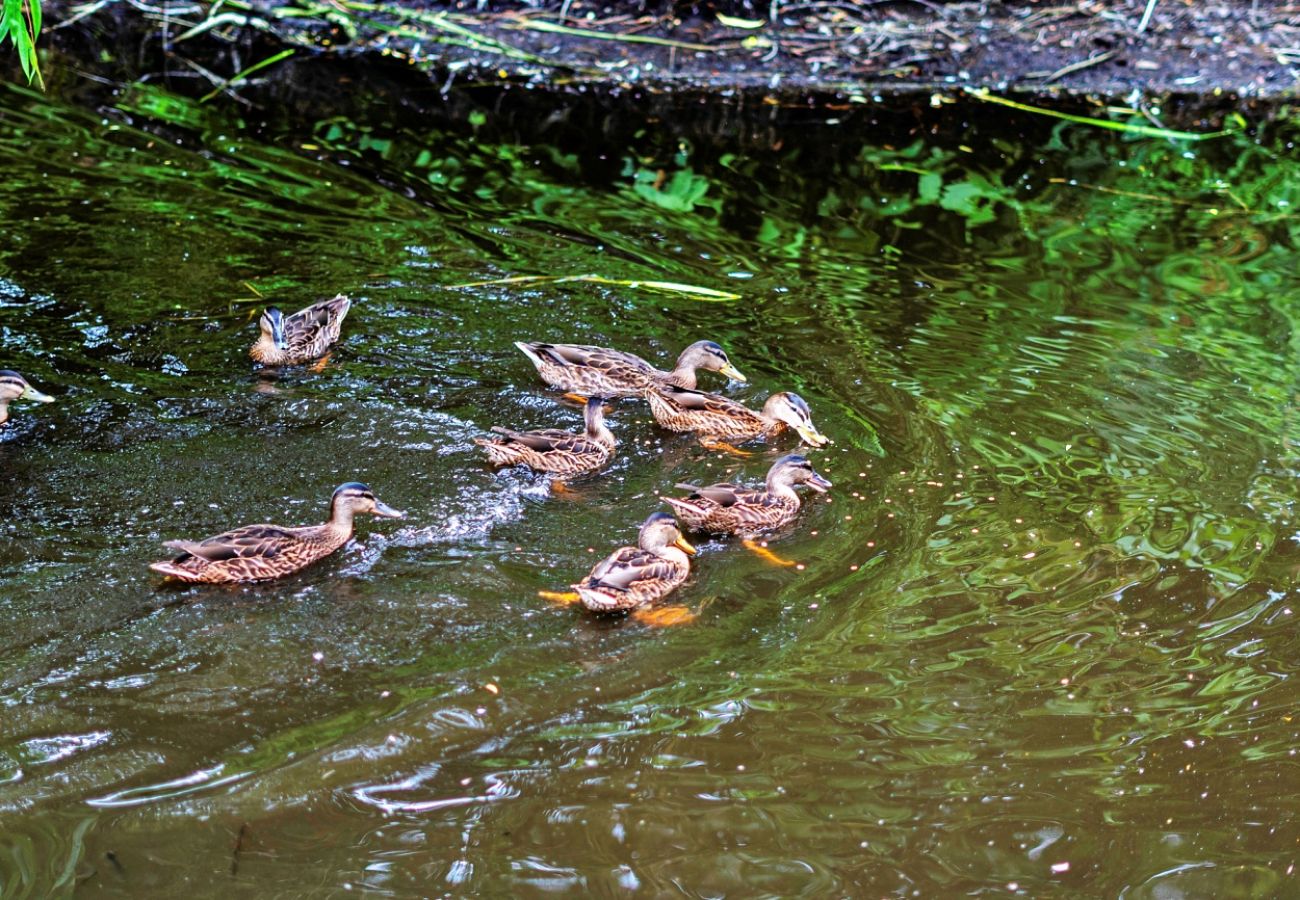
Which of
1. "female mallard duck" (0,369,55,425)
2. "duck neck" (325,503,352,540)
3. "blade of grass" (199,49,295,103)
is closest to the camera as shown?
"duck neck" (325,503,352,540)

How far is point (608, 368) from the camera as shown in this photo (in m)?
8.51

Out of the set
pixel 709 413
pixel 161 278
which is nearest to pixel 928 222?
pixel 709 413

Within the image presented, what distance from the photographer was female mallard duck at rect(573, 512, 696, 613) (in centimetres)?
618

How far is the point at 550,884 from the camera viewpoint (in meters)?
4.75

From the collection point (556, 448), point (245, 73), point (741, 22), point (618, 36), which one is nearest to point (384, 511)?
point (556, 448)

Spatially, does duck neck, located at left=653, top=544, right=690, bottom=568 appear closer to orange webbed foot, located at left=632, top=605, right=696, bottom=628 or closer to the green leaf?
orange webbed foot, located at left=632, top=605, right=696, bottom=628

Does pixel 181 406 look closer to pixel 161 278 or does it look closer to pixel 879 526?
pixel 161 278

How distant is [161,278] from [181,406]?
1.89 metres

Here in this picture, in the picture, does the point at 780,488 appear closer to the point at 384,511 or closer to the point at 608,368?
the point at 608,368

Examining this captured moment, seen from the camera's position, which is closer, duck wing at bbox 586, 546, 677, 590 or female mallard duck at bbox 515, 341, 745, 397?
duck wing at bbox 586, 546, 677, 590

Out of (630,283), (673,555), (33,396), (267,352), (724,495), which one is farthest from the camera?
(630,283)

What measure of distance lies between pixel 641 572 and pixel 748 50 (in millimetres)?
10283

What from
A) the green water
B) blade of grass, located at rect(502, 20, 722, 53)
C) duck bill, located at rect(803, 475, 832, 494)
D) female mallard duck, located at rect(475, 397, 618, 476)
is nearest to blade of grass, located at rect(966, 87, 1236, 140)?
the green water

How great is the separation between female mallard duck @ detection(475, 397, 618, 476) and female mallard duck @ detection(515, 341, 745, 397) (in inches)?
25.2
